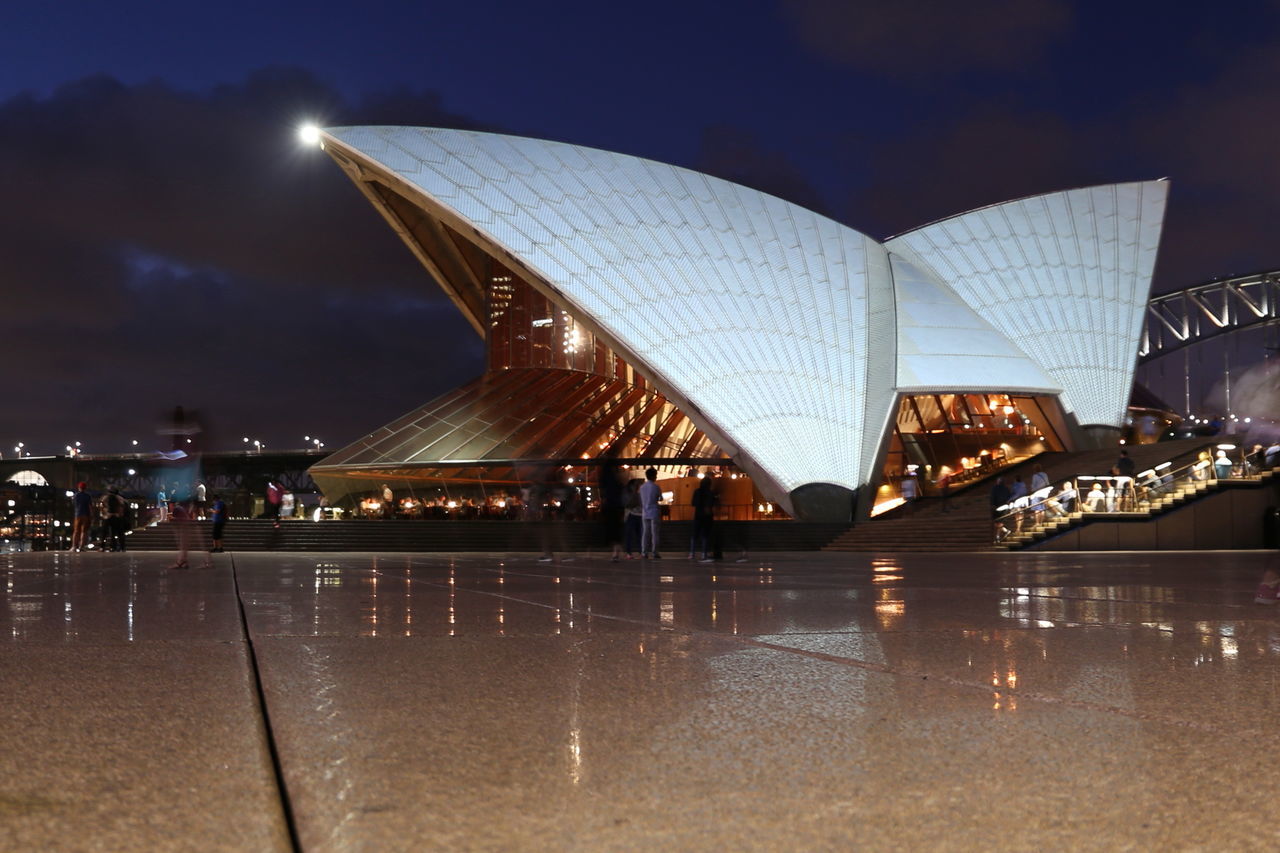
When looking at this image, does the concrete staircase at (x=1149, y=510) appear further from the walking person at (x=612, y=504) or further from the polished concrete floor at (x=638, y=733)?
the polished concrete floor at (x=638, y=733)

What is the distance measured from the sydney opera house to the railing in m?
4.88

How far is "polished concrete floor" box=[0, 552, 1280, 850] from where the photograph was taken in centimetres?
180

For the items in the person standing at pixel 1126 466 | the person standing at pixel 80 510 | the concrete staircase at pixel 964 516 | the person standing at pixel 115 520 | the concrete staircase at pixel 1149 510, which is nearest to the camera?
the person standing at pixel 80 510

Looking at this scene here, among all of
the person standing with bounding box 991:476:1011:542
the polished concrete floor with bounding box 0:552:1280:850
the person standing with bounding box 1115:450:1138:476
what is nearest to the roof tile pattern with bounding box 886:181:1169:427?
Result: the person standing with bounding box 1115:450:1138:476

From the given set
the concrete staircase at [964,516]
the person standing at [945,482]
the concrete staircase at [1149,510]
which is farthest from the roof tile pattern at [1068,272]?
the concrete staircase at [1149,510]

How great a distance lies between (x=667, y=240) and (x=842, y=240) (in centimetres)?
591

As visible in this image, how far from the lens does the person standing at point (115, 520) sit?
72.4 feet

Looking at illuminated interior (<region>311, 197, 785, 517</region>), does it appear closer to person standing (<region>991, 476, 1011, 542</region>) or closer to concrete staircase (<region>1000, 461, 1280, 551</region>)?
person standing (<region>991, 476, 1011, 542</region>)

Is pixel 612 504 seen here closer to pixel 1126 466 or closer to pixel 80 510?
pixel 80 510

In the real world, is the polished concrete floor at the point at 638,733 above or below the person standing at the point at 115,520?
below

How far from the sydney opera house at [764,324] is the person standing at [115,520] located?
8.86 metres

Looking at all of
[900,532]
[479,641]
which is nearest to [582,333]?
[900,532]

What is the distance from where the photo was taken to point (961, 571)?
12.8 meters

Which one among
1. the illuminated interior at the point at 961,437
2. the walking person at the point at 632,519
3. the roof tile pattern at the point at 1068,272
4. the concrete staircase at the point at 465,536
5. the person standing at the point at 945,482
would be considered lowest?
the concrete staircase at the point at 465,536
